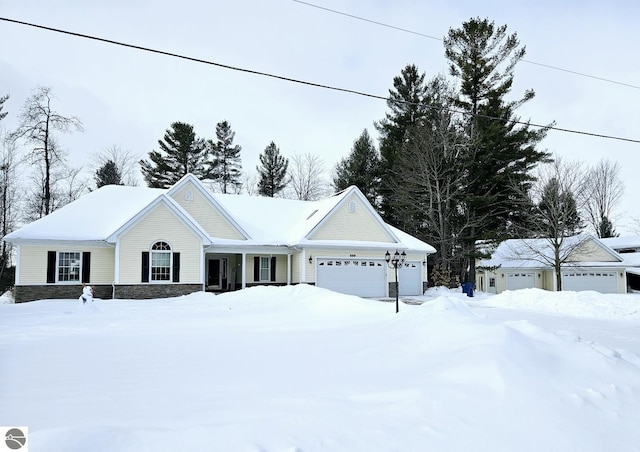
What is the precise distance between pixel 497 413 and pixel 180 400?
9.90ft

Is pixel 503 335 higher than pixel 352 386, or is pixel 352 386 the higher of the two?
pixel 503 335

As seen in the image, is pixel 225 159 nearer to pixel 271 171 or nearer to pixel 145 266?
pixel 271 171

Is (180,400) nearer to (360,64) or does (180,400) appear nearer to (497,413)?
(497,413)

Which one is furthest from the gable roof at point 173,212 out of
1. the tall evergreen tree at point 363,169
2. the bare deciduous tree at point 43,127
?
the tall evergreen tree at point 363,169

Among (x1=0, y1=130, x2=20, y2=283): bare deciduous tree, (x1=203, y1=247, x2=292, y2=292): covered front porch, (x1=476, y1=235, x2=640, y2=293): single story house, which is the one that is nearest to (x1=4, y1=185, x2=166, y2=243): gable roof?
(x1=203, y1=247, x2=292, y2=292): covered front porch

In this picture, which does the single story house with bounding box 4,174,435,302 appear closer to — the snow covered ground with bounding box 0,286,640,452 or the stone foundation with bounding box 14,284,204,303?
the stone foundation with bounding box 14,284,204,303

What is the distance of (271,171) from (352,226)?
18103 millimetres

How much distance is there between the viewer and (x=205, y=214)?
2045cm

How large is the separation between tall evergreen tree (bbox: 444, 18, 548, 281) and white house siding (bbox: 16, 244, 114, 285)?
21.6 meters

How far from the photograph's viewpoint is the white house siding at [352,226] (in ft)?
71.1

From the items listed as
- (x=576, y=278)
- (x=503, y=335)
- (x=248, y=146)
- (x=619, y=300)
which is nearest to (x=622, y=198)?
(x=576, y=278)

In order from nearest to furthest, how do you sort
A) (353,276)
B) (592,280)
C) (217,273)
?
(353,276), (217,273), (592,280)

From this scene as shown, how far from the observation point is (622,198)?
4153 centimetres

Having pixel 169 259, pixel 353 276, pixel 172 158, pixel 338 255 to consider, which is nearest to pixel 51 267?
pixel 169 259
